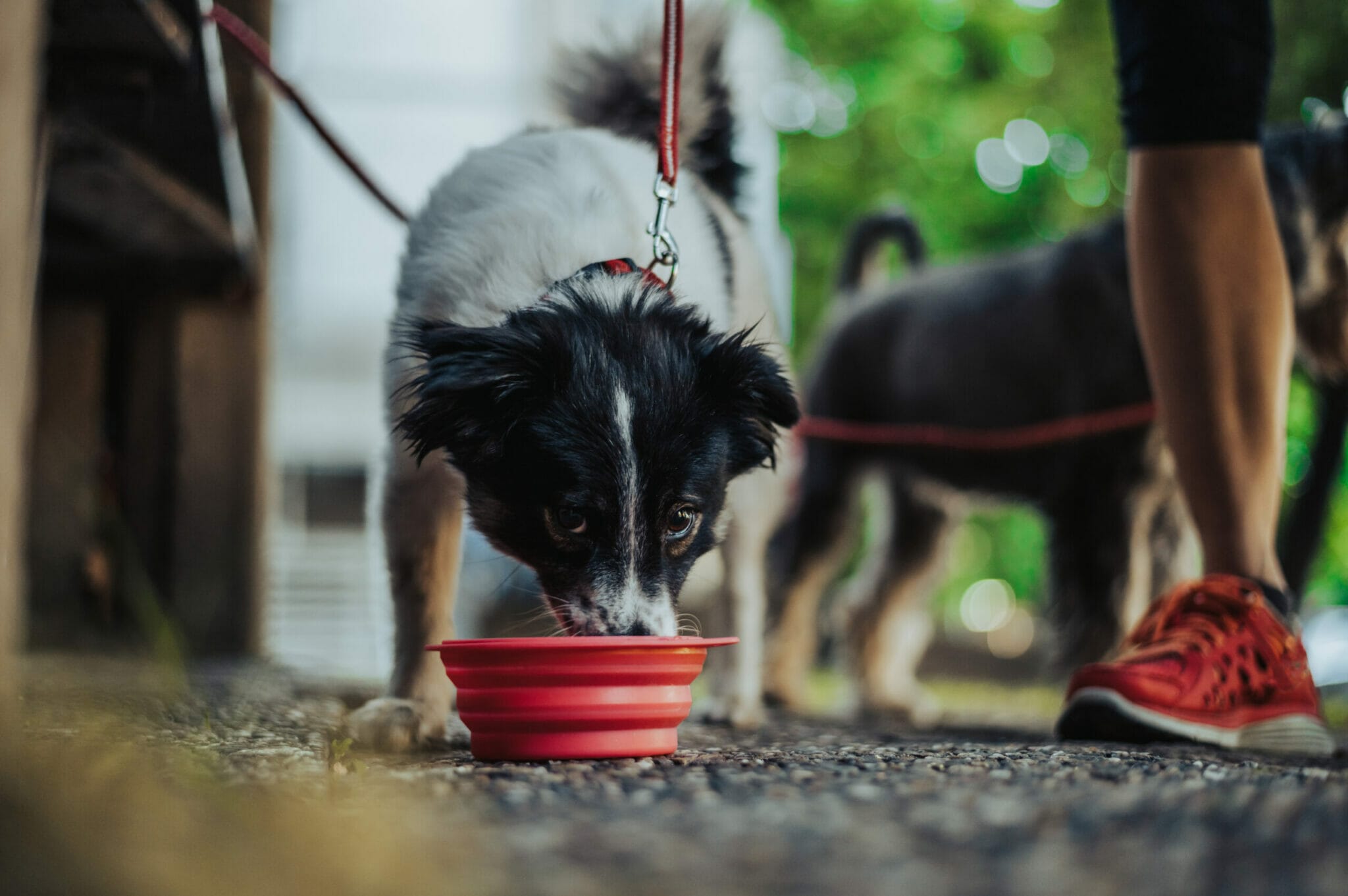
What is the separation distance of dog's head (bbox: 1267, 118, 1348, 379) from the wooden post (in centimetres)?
368

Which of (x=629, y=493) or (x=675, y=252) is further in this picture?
(x=675, y=252)

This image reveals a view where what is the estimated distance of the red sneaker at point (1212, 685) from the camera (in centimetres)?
229

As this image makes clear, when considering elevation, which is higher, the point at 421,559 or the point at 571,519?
the point at 571,519

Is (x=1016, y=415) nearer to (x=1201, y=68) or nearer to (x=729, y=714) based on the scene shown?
(x=729, y=714)

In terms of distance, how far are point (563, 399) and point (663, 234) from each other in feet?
1.41

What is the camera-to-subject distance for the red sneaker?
2293 millimetres

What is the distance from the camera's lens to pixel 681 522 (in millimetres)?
2244

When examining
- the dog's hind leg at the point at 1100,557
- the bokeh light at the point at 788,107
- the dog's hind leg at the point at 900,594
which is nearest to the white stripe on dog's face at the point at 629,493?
the dog's hind leg at the point at 1100,557

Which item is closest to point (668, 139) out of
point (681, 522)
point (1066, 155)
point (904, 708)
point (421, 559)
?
point (681, 522)

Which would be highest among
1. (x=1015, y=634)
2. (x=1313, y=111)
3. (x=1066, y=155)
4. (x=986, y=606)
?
(x=1066, y=155)

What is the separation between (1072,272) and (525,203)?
2.60 metres

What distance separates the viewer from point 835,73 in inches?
371

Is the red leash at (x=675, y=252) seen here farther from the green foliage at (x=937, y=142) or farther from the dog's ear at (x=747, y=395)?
the green foliage at (x=937, y=142)

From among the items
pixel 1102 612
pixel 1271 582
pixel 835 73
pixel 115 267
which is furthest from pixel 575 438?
pixel 835 73
